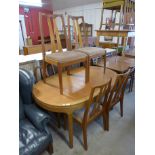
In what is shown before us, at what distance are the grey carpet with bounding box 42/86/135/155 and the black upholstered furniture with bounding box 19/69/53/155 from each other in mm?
228

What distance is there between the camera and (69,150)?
5.41 ft

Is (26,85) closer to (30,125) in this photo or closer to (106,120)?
(30,125)

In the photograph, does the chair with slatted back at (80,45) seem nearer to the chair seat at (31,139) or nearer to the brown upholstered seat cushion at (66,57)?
→ the brown upholstered seat cushion at (66,57)

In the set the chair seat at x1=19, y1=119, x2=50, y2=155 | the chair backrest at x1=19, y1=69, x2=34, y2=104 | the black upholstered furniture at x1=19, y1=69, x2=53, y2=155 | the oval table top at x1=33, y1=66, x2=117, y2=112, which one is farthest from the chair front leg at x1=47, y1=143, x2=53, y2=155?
the chair backrest at x1=19, y1=69, x2=34, y2=104

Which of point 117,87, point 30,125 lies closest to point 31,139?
point 30,125

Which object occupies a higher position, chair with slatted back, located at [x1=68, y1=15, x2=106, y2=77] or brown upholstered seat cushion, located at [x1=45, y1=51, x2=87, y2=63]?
chair with slatted back, located at [x1=68, y1=15, x2=106, y2=77]

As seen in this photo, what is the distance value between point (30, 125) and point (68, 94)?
1.70 feet

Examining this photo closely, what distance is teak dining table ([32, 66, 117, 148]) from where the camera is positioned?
1.48 metres

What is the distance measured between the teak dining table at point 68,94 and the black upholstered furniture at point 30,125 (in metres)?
0.10

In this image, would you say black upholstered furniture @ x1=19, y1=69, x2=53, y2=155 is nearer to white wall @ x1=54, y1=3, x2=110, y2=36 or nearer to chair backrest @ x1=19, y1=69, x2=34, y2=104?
chair backrest @ x1=19, y1=69, x2=34, y2=104

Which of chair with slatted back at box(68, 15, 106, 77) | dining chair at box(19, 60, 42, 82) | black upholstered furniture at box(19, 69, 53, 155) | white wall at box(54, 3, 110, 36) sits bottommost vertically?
black upholstered furniture at box(19, 69, 53, 155)
